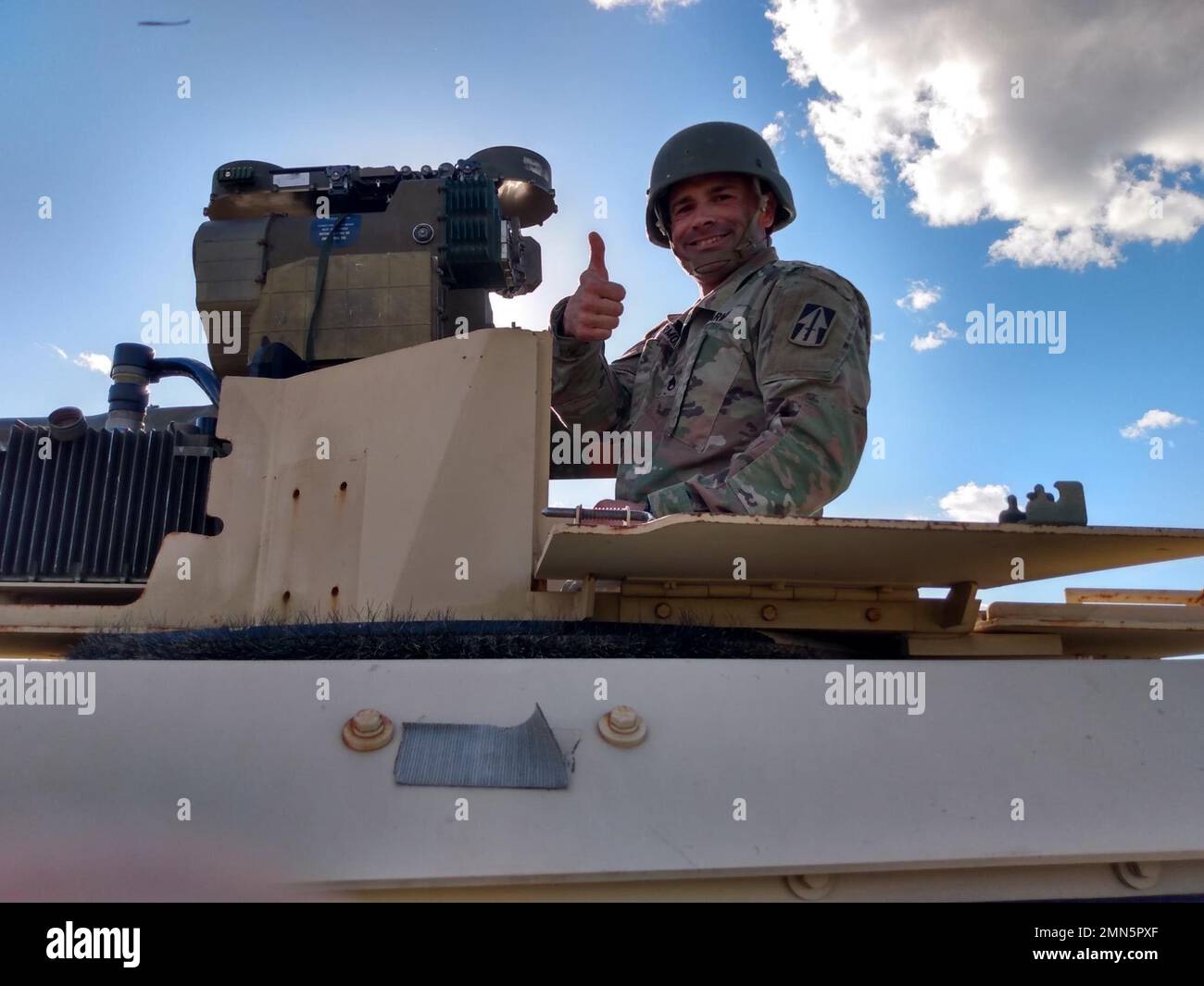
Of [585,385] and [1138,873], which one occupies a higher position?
[585,385]

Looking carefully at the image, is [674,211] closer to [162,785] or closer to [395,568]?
[395,568]

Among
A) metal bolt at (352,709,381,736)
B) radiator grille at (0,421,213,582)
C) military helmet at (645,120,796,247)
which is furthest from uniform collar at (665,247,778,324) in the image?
metal bolt at (352,709,381,736)

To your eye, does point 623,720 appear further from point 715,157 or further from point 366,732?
point 715,157

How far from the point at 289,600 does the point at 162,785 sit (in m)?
0.92

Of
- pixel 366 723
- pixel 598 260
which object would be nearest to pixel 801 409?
pixel 598 260

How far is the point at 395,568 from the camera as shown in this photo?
7.07 ft

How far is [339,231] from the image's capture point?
9.17ft

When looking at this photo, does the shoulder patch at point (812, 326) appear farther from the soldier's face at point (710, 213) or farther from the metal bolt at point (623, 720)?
the metal bolt at point (623, 720)

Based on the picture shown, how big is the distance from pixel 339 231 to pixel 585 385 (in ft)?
2.78

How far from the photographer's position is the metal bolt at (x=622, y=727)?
1433mm

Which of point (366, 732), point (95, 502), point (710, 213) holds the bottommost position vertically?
point (366, 732)

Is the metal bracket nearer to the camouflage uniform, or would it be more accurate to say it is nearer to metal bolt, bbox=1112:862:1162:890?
the camouflage uniform

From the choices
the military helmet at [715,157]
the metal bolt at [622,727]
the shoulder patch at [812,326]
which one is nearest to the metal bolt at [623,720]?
the metal bolt at [622,727]
